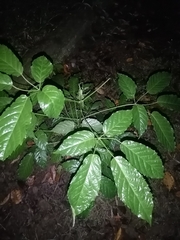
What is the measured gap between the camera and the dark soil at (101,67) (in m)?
2.44

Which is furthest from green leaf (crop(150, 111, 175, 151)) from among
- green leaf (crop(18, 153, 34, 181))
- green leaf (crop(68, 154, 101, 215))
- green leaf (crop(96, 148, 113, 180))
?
green leaf (crop(18, 153, 34, 181))

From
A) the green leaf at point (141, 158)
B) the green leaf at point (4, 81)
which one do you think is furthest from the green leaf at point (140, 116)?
the green leaf at point (4, 81)

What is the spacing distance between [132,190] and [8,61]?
103cm

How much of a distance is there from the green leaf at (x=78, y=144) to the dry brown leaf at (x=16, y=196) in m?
1.35

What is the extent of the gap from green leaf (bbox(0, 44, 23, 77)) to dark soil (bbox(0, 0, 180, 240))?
1.34 m

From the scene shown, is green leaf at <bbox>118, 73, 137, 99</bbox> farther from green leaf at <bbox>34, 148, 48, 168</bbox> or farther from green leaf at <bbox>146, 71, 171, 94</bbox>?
green leaf at <bbox>34, 148, 48, 168</bbox>

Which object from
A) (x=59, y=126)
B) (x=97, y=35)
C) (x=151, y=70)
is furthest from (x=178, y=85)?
(x=59, y=126)

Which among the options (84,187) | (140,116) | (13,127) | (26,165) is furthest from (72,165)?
(13,127)

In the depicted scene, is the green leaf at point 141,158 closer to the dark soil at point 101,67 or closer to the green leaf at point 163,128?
the green leaf at point 163,128

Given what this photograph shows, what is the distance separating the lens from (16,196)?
255 centimetres

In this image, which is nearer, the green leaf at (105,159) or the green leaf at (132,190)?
the green leaf at (132,190)

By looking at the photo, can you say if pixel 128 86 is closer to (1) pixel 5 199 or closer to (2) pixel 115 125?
(2) pixel 115 125

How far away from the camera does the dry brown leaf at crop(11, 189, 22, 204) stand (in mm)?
2539

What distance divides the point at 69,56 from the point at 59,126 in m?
1.45
